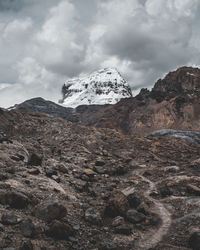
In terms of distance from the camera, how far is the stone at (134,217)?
941cm

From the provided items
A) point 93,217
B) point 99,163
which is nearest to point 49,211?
point 93,217

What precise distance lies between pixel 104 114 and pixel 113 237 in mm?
156623

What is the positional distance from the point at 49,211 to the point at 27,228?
1.24m

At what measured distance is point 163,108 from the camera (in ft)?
432

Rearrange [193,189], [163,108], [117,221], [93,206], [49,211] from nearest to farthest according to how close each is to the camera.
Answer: [49,211] → [117,221] → [93,206] → [193,189] → [163,108]

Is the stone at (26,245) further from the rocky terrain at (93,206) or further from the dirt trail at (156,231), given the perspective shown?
the dirt trail at (156,231)

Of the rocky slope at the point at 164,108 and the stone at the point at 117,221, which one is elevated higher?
the rocky slope at the point at 164,108

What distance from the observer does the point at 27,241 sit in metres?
6.05

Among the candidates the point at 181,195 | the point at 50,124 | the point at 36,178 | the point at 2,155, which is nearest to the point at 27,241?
the point at 36,178

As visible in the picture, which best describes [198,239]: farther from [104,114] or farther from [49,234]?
[104,114]

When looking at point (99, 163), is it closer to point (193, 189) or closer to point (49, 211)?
point (193, 189)

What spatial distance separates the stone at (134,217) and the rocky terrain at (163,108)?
113 meters

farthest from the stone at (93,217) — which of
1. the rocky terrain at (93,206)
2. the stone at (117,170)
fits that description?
the stone at (117,170)

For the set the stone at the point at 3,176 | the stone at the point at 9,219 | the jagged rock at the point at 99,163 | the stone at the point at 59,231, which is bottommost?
the stone at the point at 59,231
